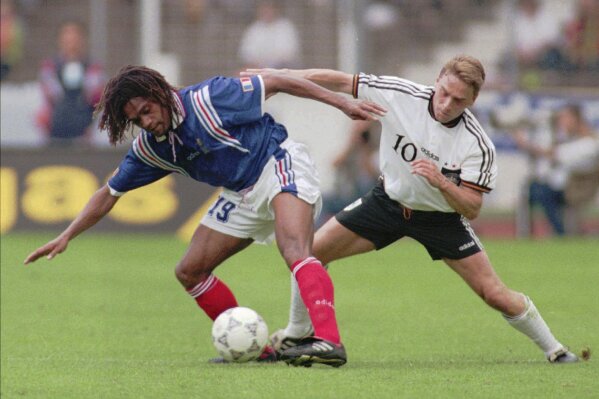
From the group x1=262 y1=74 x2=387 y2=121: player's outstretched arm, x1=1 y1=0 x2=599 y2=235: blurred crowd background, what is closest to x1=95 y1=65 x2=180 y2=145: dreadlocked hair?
x1=262 y1=74 x2=387 y2=121: player's outstretched arm

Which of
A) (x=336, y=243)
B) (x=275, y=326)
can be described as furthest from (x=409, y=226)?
(x=275, y=326)

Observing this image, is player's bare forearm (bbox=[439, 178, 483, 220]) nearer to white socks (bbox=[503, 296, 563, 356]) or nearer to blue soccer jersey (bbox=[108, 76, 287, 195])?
white socks (bbox=[503, 296, 563, 356])

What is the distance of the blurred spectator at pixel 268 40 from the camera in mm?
18469

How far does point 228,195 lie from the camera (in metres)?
7.59

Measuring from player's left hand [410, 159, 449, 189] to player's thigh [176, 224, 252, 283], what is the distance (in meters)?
1.30

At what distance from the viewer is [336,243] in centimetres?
790

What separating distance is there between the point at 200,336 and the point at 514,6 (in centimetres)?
1126

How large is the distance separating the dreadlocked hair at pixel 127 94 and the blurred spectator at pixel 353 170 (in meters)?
10.7

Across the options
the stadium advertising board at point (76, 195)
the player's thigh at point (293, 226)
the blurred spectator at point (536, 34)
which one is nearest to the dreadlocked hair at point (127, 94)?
the player's thigh at point (293, 226)

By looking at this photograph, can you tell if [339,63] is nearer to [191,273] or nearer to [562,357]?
[191,273]

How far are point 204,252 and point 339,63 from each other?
1082 centimetres

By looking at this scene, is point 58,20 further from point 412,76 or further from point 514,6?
point 514,6

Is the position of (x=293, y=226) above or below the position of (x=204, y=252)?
above

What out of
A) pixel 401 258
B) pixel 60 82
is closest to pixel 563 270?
pixel 401 258
